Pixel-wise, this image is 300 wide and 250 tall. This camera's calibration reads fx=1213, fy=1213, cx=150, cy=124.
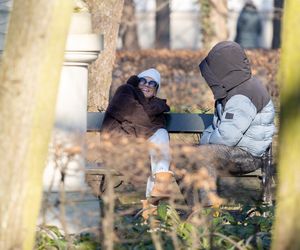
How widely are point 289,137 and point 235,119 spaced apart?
324 centimetres

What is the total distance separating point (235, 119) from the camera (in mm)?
8203

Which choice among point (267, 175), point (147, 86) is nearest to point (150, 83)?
point (147, 86)

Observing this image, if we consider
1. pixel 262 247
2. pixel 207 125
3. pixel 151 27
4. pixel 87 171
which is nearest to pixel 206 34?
pixel 207 125

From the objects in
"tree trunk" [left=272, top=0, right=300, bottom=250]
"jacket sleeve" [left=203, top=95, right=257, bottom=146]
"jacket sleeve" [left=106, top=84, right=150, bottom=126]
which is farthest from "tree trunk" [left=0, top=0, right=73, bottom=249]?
"jacket sleeve" [left=106, top=84, right=150, bottom=126]

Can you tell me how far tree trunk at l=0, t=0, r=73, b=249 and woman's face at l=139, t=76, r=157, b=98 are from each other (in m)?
3.75

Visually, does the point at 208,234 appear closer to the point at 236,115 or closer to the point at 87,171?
the point at 87,171

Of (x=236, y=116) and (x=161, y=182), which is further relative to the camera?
Result: (x=236, y=116)

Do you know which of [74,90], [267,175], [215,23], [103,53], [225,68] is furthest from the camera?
[215,23]

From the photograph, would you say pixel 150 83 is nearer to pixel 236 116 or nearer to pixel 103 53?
pixel 236 116

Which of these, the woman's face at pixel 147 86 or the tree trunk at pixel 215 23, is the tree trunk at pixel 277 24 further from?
the woman's face at pixel 147 86

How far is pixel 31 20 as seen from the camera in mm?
5012

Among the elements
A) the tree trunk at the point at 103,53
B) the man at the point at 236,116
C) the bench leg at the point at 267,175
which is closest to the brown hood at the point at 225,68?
the man at the point at 236,116

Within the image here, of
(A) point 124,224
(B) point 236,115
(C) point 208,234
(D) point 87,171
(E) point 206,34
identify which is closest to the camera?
(C) point 208,234

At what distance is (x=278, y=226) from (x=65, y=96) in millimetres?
2141
